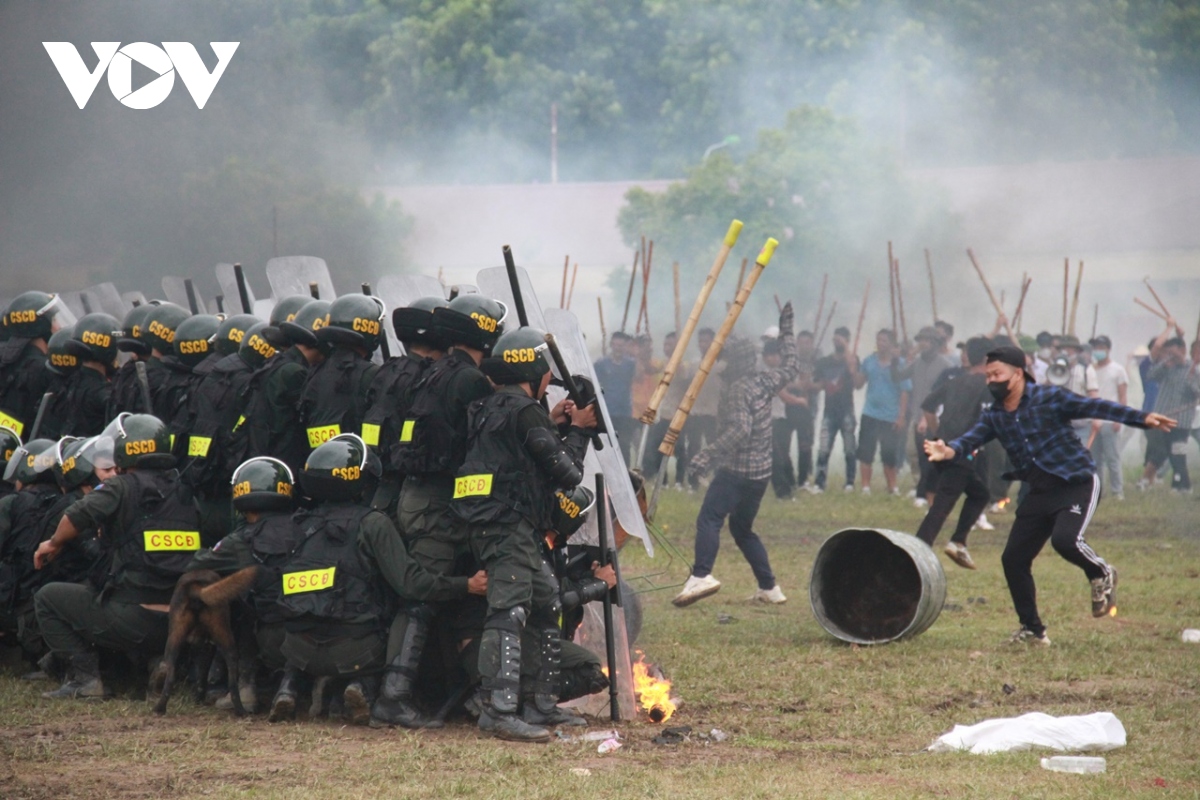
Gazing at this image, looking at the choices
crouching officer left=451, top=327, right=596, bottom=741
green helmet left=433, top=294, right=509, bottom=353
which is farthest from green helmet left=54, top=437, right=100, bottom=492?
crouching officer left=451, top=327, right=596, bottom=741

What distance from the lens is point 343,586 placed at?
6434 mm

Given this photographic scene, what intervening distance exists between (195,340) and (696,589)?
3.70 meters

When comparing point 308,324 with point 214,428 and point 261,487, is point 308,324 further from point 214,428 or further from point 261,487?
point 261,487

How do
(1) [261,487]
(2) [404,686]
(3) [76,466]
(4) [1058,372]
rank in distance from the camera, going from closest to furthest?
(2) [404,686]
(1) [261,487]
(3) [76,466]
(4) [1058,372]

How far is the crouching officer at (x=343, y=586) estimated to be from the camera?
6367 millimetres

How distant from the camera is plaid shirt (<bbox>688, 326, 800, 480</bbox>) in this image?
10.0 m

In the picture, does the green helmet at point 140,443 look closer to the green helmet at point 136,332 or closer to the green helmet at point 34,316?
the green helmet at point 136,332

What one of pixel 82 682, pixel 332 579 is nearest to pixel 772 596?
pixel 332 579

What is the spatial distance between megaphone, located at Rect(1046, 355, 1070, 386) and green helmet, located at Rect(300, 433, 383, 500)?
11.2 m

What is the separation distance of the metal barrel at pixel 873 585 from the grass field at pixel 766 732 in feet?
0.57

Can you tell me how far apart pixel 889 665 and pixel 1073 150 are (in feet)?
93.2

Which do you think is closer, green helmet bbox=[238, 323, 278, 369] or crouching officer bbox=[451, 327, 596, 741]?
crouching officer bbox=[451, 327, 596, 741]

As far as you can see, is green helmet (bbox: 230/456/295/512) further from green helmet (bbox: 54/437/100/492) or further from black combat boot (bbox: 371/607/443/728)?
green helmet (bbox: 54/437/100/492)

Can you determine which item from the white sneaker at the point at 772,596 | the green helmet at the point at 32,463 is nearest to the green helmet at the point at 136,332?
the green helmet at the point at 32,463
